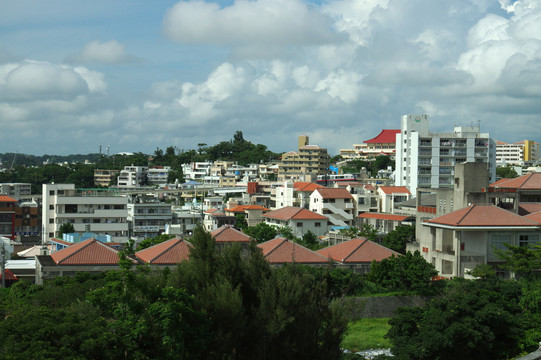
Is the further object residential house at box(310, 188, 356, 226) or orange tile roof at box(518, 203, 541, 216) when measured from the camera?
residential house at box(310, 188, 356, 226)

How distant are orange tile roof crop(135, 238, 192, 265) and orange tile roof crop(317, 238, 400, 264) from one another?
8266 mm

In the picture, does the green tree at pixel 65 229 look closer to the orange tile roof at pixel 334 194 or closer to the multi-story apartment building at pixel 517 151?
the orange tile roof at pixel 334 194

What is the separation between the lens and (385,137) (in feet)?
433

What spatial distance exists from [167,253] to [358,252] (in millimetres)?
10555

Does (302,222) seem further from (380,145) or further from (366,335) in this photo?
(380,145)

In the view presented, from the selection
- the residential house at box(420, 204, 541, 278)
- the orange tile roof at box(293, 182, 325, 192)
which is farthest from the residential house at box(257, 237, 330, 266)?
the orange tile roof at box(293, 182, 325, 192)

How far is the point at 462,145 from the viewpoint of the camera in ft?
224

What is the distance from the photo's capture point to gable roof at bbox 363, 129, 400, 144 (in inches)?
5138

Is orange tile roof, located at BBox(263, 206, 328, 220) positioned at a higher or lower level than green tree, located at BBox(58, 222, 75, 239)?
higher

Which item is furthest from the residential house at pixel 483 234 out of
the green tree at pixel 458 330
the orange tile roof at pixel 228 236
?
the orange tile roof at pixel 228 236

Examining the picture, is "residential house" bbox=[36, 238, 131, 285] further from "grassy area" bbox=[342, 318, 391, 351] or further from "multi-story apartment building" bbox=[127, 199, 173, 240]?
"multi-story apartment building" bbox=[127, 199, 173, 240]

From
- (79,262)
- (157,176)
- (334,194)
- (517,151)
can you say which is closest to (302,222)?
(334,194)

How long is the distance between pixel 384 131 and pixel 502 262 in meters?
100

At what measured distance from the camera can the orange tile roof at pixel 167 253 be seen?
33.8 m
